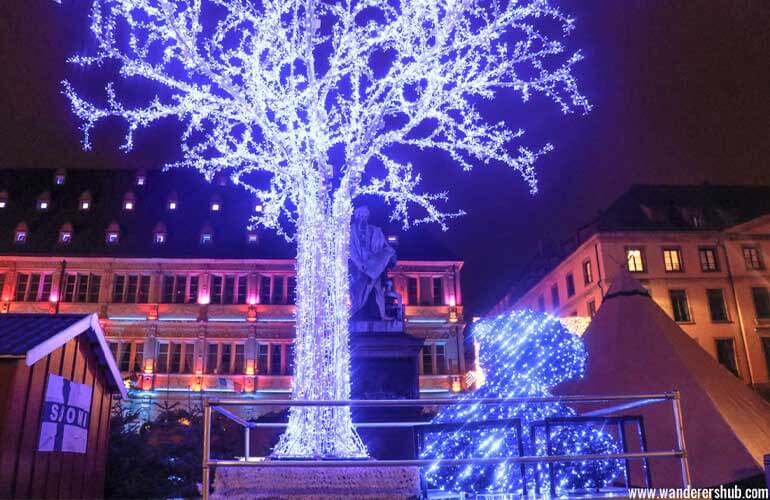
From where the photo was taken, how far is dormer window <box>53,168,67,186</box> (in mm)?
36938

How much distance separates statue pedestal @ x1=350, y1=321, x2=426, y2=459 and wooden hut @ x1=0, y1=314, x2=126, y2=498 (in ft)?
11.3

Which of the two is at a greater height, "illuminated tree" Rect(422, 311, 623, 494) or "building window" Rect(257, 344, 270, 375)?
"building window" Rect(257, 344, 270, 375)

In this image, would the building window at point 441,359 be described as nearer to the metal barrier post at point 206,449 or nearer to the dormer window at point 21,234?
the dormer window at point 21,234

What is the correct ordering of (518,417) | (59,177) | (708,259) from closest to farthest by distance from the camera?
(518,417), (708,259), (59,177)

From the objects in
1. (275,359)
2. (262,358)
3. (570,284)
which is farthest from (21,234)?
(570,284)

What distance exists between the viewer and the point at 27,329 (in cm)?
724

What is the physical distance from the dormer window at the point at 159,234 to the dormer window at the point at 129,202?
282 cm

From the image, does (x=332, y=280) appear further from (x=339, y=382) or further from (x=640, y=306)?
(x=640, y=306)

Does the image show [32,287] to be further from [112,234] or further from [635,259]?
[635,259]

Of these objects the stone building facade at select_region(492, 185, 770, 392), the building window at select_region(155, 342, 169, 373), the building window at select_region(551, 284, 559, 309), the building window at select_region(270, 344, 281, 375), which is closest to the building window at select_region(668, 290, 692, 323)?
the stone building facade at select_region(492, 185, 770, 392)

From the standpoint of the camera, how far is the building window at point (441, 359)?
3291cm

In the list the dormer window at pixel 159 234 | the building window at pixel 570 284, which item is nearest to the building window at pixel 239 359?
the dormer window at pixel 159 234

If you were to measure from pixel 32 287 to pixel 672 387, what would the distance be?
107 feet

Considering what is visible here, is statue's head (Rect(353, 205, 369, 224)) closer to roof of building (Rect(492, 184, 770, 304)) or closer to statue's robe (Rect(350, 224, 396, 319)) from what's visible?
statue's robe (Rect(350, 224, 396, 319))
